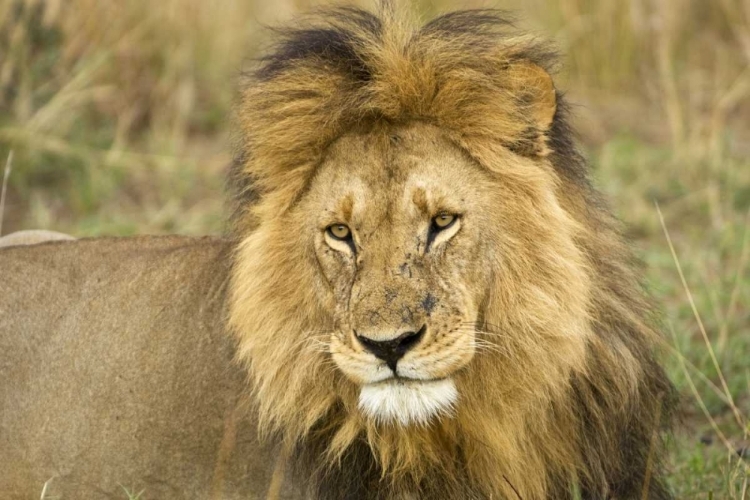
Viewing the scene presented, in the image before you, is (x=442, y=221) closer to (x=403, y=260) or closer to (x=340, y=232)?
(x=403, y=260)

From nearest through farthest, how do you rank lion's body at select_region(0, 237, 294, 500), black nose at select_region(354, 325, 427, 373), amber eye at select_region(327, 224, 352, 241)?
1. black nose at select_region(354, 325, 427, 373)
2. amber eye at select_region(327, 224, 352, 241)
3. lion's body at select_region(0, 237, 294, 500)

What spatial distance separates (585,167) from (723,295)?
125 inches

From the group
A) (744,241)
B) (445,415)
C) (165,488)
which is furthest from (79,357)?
(744,241)

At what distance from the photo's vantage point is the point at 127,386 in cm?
429

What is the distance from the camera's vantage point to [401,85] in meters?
3.58

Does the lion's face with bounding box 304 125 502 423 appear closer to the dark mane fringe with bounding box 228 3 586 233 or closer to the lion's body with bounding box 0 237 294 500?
the dark mane fringe with bounding box 228 3 586 233

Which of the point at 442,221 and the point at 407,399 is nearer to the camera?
the point at 407,399

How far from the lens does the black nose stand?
126 inches

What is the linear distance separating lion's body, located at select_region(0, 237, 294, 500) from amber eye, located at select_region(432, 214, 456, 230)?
3.37 ft

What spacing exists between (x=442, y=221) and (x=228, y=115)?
3482 mm

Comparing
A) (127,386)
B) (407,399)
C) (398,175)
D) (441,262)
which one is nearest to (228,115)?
(127,386)

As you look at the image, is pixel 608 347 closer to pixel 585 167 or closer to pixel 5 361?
pixel 585 167

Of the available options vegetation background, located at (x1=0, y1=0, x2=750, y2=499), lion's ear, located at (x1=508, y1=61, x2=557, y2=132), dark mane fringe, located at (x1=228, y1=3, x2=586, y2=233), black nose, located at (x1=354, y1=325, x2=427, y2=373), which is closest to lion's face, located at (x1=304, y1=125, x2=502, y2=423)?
black nose, located at (x1=354, y1=325, x2=427, y2=373)

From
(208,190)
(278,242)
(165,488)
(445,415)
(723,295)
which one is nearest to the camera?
(445,415)
